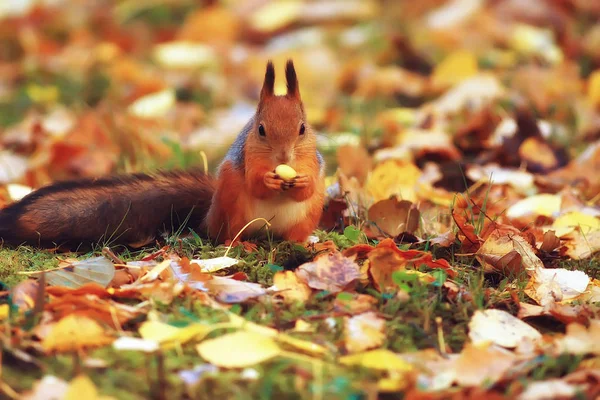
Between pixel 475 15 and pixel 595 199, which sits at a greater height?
pixel 475 15

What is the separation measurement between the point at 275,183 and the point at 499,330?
74cm

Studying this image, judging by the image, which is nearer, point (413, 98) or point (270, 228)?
point (270, 228)

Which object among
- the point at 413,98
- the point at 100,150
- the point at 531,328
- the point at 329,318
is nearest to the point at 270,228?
the point at 329,318

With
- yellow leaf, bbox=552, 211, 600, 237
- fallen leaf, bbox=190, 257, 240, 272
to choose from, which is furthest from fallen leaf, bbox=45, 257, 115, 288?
yellow leaf, bbox=552, 211, 600, 237

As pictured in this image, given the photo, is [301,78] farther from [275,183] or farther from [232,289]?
[232,289]

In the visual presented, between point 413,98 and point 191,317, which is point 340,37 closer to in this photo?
point 413,98

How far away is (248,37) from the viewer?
616 centimetres

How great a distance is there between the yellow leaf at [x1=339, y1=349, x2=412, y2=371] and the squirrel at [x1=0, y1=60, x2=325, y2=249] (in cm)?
70

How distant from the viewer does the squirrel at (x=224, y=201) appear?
2.46 m

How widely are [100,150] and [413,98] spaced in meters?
1.79

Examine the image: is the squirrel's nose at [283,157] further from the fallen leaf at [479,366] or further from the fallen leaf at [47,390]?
the fallen leaf at [47,390]

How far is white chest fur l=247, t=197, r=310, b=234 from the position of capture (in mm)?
2525

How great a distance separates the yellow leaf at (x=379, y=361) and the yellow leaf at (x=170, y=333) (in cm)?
31

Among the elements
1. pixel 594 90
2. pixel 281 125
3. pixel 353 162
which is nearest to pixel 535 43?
pixel 594 90
